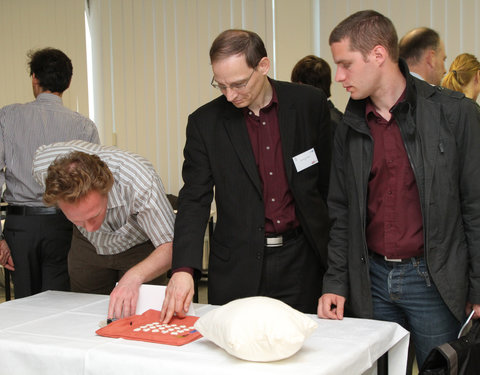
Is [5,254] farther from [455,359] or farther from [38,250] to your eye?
[455,359]

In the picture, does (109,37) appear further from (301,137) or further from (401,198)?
(401,198)

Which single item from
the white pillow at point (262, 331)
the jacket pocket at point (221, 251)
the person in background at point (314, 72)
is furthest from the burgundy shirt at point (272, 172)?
the person in background at point (314, 72)

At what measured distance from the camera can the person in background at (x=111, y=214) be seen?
1799mm

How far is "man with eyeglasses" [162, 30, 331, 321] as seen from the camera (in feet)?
6.51

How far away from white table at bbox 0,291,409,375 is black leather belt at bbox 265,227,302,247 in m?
0.36

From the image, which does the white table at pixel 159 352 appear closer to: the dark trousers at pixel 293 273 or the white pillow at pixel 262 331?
the white pillow at pixel 262 331

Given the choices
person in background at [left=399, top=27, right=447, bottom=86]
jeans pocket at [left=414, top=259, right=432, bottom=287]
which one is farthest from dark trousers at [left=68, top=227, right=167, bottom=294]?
person in background at [left=399, top=27, right=447, bottom=86]

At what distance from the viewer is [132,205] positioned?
6.63 feet

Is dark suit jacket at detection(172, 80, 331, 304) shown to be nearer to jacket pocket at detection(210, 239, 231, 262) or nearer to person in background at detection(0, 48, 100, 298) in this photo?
jacket pocket at detection(210, 239, 231, 262)

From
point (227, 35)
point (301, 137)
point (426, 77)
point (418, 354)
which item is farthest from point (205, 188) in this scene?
point (426, 77)

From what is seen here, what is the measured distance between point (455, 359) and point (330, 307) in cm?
44

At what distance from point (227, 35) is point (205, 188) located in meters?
0.49

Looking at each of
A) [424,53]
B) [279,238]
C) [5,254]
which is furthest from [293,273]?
[5,254]

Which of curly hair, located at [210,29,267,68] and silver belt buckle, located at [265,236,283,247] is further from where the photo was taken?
silver belt buckle, located at [265,236,283,247]
